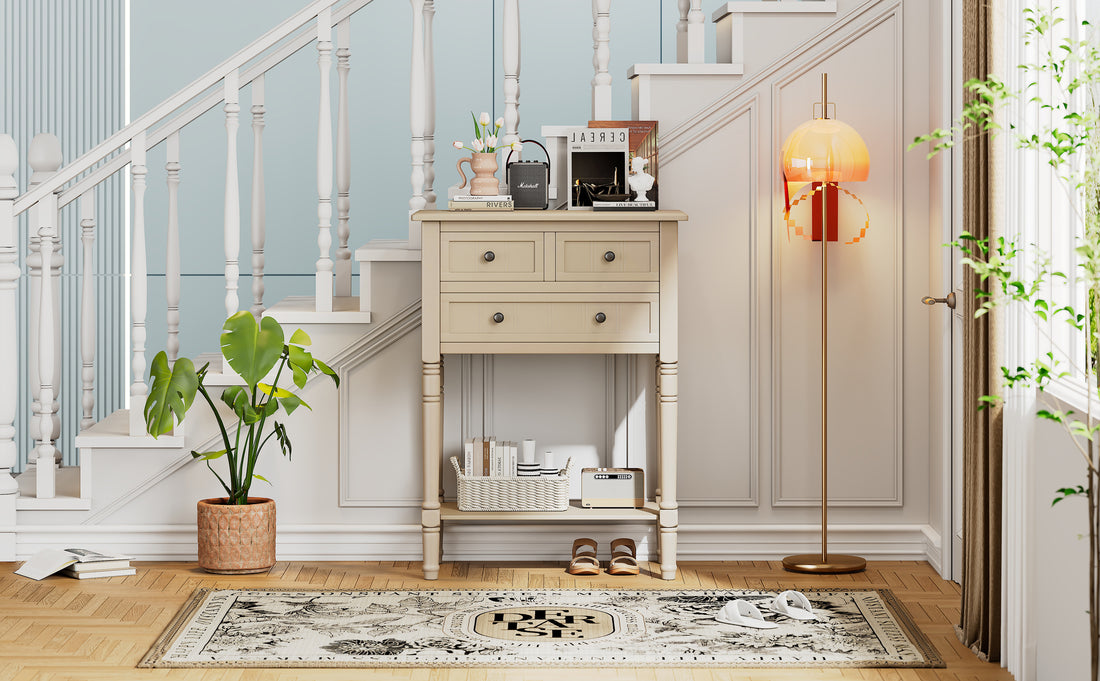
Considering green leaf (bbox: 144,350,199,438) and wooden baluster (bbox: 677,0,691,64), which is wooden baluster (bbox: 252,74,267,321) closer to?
green leaf (bbox: 144,350,199,438)

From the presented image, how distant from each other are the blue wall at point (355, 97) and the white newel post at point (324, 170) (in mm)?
1483

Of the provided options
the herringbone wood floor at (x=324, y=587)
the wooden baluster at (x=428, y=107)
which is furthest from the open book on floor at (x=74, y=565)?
the wooden baluster at (x=428, y=107)

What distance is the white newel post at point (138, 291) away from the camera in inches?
150

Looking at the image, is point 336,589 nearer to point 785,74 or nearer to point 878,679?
point 878,679

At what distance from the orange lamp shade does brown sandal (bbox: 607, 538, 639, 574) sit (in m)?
1.27

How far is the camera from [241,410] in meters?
3.67

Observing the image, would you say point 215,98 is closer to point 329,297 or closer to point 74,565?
point 329,297

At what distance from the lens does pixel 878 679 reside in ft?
9.27

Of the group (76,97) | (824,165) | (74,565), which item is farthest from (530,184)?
(76,97)

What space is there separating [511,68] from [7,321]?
1.82 m

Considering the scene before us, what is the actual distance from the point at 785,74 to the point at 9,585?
2908 mm

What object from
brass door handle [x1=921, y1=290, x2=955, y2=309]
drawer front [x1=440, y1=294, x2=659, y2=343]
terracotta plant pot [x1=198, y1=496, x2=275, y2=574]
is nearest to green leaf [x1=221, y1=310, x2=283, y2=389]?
terracotta plant pot [x1=198, y1=496, x2=275, y2=574]

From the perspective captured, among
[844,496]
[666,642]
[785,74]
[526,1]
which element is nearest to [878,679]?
[666,642]

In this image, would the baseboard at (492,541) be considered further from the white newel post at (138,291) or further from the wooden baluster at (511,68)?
the wooden baluster at (511,68)
